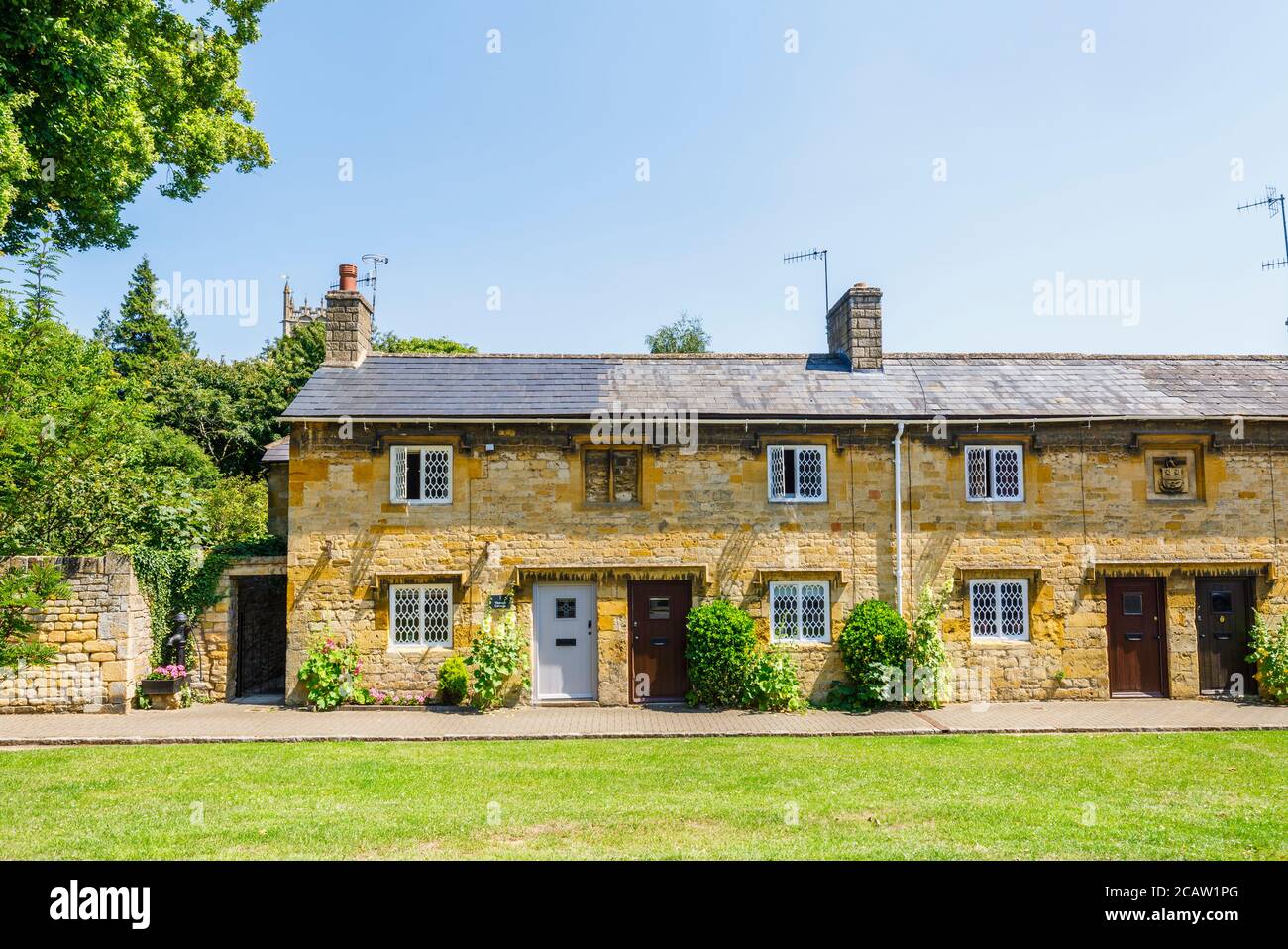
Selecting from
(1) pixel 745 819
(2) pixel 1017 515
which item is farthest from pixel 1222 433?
(1) pixel 745 819

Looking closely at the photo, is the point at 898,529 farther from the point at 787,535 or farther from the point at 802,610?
the point at 802,610

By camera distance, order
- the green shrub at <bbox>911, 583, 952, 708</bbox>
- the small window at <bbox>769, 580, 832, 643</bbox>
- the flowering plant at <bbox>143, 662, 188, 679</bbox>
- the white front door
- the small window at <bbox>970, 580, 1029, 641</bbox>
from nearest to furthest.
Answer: the green shrub at <bbox>911, 583, 952, 708</bbox> < the flowering plant at <bbox>143, 662, 188, 679</bbox> < the white front door < the small window at <bbox>769, 580, 832, 643</bbox> < the small window at <bbox>970, 580, 1029, 641</bbox>

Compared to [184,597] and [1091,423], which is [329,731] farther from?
[1091,423]

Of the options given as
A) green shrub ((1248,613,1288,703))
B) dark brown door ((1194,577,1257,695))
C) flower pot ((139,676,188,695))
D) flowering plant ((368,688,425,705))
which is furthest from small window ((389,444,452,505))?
green shrub ((1248,613,1288,703))

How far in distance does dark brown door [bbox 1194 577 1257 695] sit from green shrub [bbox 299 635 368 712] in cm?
1573

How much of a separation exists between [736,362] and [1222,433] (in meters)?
9.55

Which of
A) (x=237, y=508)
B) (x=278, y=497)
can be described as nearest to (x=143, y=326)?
(x=237, y=508)

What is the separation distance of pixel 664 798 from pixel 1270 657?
1288cm

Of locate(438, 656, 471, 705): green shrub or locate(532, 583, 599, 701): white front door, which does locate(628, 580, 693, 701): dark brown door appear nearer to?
locate(532, 583, 599, 701): white front door

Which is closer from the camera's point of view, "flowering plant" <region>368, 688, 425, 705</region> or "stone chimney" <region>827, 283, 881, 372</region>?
"flowering plant" <region>368, 688, 425, 705</region>

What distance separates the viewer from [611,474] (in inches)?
629

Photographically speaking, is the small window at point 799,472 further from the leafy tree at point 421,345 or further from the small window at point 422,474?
the leafy tree at point 421,345

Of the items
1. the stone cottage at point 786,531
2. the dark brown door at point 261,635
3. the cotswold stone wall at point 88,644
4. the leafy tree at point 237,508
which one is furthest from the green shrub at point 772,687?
the leafy tree at point 237,508

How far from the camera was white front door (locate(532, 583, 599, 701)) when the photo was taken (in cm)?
1565
